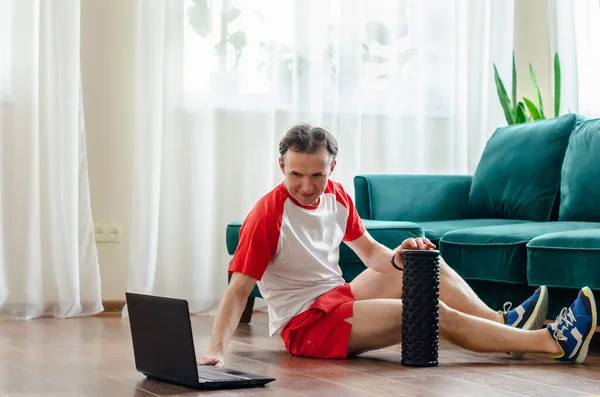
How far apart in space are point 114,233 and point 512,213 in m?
1.82

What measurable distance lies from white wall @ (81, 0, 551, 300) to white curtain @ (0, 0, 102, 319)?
20 cm

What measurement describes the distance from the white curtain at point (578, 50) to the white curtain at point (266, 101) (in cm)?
46

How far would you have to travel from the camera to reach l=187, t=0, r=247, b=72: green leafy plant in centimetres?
424

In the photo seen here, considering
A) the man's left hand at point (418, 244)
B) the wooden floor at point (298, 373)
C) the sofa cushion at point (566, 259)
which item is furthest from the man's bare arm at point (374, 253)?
the sofa cushion at point (566, 259)

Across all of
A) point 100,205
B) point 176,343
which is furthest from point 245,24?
point 176,343

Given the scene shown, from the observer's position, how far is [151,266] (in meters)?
4.12

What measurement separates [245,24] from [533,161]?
→ 1493 mm

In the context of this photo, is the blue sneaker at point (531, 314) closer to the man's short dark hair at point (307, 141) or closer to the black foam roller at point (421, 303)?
the black foam roller at point (421, 303)

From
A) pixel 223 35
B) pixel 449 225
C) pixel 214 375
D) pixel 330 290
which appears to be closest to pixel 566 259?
pixel 330 290

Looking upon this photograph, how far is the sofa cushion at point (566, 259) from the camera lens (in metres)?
2.72

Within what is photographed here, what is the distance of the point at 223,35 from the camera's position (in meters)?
4.28

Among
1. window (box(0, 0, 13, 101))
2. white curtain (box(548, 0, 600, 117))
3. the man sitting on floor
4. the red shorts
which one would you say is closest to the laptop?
the man sitting on floor

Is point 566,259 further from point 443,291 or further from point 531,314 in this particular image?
point 443,291

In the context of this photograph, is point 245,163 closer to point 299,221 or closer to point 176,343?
point 299,221
